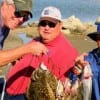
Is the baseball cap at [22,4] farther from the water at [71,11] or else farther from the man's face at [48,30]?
the water at [71,11]

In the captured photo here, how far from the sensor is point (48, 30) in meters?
6.50

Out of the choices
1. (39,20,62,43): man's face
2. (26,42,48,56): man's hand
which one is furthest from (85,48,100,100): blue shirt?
(26,42,48,56): man's hand

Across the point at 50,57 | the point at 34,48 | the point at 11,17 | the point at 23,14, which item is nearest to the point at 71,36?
the point at 50,57

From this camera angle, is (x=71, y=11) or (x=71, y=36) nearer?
(x=71, y=36)

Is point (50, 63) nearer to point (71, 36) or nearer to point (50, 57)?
point (50, 57)

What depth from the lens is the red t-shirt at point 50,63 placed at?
653cm

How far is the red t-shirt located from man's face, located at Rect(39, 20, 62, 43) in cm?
8

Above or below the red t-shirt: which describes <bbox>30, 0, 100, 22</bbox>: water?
below

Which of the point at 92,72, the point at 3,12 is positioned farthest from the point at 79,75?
the point at 3,12

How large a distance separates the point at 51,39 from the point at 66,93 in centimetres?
83

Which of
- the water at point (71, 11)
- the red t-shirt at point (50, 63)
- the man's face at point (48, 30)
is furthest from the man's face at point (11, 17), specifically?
the water at point (71, 11)

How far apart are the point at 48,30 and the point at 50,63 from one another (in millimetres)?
465

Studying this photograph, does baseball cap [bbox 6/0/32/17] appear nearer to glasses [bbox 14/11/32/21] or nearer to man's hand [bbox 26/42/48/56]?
glasses [bbox 14/11/32/21]

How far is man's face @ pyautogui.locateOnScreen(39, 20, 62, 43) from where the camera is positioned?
651 cm
